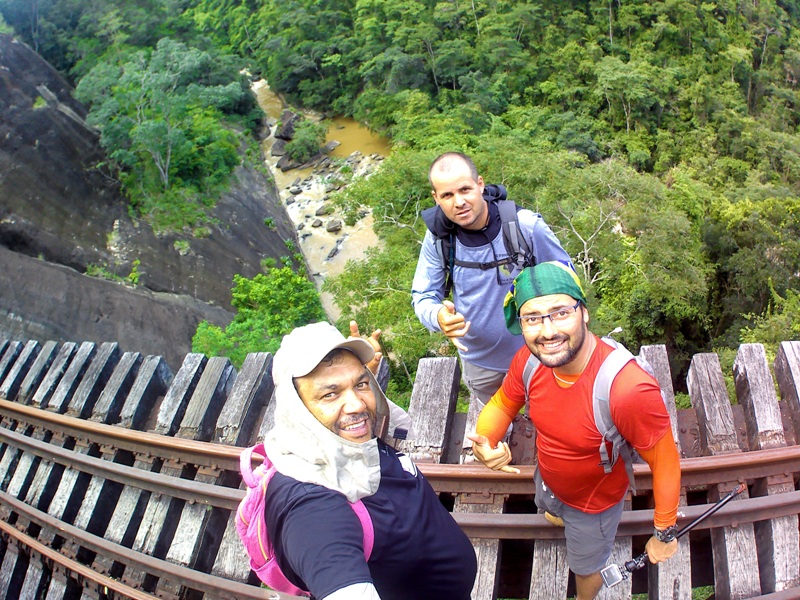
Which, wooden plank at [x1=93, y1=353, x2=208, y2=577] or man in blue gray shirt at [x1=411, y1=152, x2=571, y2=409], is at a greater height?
man in blue gray shirt at [x1=411, y1=152, x2=571, y2=409]

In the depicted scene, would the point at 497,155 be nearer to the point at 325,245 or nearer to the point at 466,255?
the point at 325,245

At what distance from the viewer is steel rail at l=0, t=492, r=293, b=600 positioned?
9.94ft

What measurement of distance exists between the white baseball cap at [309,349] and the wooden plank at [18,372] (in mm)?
4128

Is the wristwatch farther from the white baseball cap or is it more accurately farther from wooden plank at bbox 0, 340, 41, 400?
wooden plank at bbox 0, 340, 41, 400

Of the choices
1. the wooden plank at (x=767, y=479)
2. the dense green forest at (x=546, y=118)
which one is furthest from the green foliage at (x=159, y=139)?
the wooden plank at (x=767, y=479)

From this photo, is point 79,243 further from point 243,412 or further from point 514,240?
point 514,240

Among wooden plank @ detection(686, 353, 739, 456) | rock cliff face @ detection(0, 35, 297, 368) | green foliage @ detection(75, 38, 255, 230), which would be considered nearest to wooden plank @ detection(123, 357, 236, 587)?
wooden plank @ detection(686, 353, 739, 456)

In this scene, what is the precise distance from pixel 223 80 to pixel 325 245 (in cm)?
1140

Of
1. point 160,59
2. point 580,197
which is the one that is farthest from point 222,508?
point 160,59

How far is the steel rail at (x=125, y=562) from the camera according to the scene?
3029 millimetres

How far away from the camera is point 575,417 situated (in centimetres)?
205

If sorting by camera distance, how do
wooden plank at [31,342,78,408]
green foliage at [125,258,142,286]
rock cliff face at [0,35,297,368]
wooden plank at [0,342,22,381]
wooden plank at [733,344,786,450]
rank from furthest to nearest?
green foliage at [125,258,142,286] → rock cliff face at [0,35,297,368] → wooden plank at [0,342,22,381] → wooden plank at [31,342,78,408] → wooden plank at [733,344,786,450]

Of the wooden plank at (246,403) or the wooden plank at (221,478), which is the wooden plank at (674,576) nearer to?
the wooden plank at (221,478)

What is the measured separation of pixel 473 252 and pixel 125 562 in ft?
8.15
